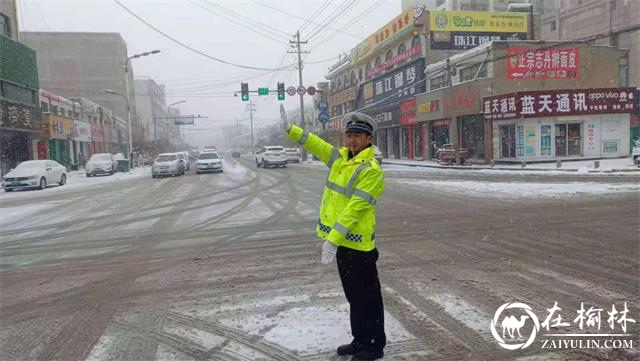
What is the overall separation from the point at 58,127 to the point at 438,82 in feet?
104

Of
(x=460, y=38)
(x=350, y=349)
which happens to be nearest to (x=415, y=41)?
(x=460, y=38)

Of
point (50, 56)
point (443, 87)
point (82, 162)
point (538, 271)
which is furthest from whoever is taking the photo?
point (50, 56)

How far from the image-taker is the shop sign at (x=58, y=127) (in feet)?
122

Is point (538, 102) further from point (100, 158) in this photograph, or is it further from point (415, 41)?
point (100, 158)

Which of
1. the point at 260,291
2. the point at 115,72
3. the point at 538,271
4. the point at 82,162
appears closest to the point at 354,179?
the point at 260,291

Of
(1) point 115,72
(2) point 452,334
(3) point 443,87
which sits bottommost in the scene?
(2) point 452,334

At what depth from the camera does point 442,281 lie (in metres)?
5.52

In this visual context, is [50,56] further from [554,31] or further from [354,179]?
[354,179]

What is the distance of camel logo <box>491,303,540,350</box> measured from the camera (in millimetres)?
3895

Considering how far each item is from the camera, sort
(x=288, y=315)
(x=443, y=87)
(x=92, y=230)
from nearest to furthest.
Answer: (x=288, y=315) → (x=92, y=230) → (x=443, y=87)

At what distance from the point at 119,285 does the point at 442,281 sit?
3.86m

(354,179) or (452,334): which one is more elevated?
(354,179)

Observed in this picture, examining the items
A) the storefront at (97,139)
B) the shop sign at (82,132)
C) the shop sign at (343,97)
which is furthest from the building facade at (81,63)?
the shop sign at (343,97)

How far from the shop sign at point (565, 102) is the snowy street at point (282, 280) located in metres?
18.6
